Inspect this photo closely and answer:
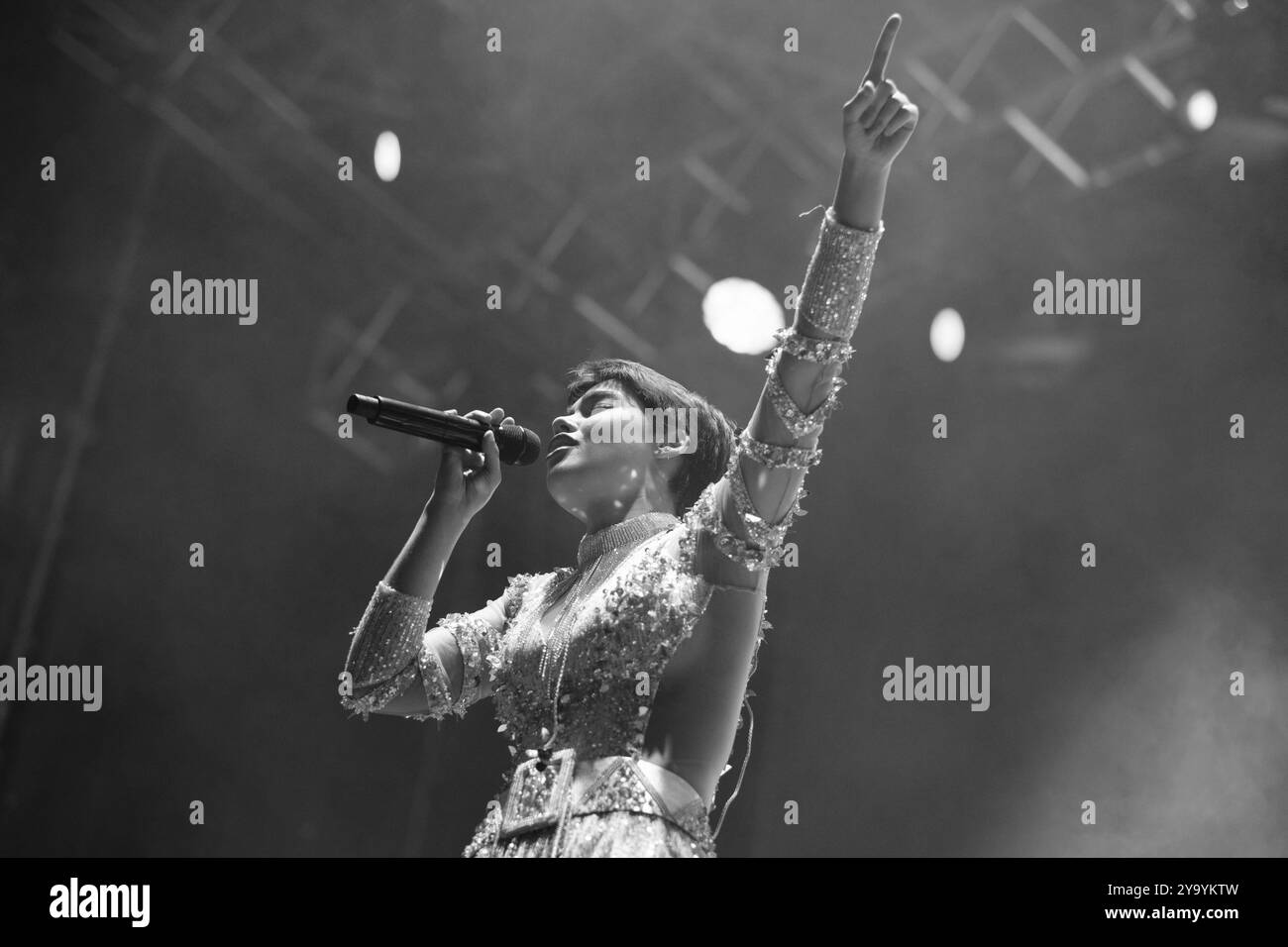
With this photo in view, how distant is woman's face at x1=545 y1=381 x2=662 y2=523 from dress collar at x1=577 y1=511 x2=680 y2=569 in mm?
40

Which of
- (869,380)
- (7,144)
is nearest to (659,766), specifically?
(869,380)

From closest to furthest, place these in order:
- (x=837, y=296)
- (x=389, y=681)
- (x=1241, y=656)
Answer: (x=837, y=296) → (x=389, y=681) → (x=1241, y=656)

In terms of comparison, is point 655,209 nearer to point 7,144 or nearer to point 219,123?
point 219,123

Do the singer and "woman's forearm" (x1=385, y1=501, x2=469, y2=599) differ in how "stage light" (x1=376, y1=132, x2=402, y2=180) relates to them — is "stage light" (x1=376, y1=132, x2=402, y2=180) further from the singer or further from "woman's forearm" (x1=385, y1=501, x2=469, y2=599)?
"woman's forearm" (x1=385, y1=501, x2=469, y2=599)

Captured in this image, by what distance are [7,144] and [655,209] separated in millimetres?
1790

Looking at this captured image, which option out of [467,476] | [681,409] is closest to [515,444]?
[467,476]

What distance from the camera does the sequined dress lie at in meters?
1.67

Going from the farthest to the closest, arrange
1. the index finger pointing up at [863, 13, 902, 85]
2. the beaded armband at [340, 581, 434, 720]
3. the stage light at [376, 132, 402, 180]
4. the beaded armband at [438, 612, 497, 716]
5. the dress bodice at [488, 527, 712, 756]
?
the stage light at [376, 132, 402, 180]
the beaded armband at [438, 612, 497, 716]
the beaded armband at [340, 581, 434, 720]
the dress bodice at [488, 527, 712, 756]
the index finger pointing up at [863, 13, 902, 85]

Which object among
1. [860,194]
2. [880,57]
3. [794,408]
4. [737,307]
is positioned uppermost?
[737,307]

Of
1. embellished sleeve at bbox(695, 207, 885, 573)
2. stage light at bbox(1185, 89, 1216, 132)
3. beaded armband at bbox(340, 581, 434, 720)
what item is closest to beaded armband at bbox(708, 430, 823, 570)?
embellished sleeve at bbox(695, 207, 885, 573)

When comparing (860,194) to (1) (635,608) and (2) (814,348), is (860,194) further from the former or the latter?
(1) (635,608)

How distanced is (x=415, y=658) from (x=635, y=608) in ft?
1.42

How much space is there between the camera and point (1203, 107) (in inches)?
131

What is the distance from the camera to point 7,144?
3428 millimetres
